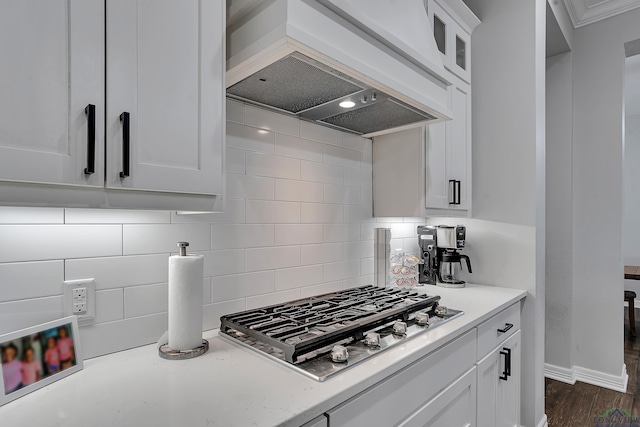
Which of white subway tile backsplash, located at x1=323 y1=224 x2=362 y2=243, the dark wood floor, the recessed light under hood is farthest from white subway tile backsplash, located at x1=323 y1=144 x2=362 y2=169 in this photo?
the dark wood floor

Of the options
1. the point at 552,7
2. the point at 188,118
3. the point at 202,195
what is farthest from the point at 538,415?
the point at 552,7

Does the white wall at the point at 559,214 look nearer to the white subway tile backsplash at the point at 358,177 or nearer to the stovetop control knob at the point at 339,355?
the white subway tile backsplash at the point at 358,177

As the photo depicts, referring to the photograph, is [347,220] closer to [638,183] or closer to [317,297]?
[317,297]

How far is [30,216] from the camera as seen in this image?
3.28 ft

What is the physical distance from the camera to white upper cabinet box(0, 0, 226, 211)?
2.34 feet

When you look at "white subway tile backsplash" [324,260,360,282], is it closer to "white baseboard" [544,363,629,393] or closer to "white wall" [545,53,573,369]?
"white wall" [545,53,573,369]

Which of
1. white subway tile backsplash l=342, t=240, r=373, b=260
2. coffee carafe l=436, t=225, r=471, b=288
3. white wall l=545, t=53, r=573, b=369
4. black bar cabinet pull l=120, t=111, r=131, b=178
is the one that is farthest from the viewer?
white wall l=545, t=53, r=573, b=369

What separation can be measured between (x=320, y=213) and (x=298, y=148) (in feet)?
1.15

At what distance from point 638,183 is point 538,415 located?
5.22 meters

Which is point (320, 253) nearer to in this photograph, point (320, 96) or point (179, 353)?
point (320, 96)

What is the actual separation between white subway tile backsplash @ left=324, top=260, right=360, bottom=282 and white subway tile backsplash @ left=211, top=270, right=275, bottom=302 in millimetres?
369

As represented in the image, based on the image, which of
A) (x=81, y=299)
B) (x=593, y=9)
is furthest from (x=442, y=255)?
(x=593, y=9)

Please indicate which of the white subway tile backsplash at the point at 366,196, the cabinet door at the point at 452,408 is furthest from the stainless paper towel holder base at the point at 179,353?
the white subway tile backsplash at the point at 366,196

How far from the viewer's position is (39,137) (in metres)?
0.73
